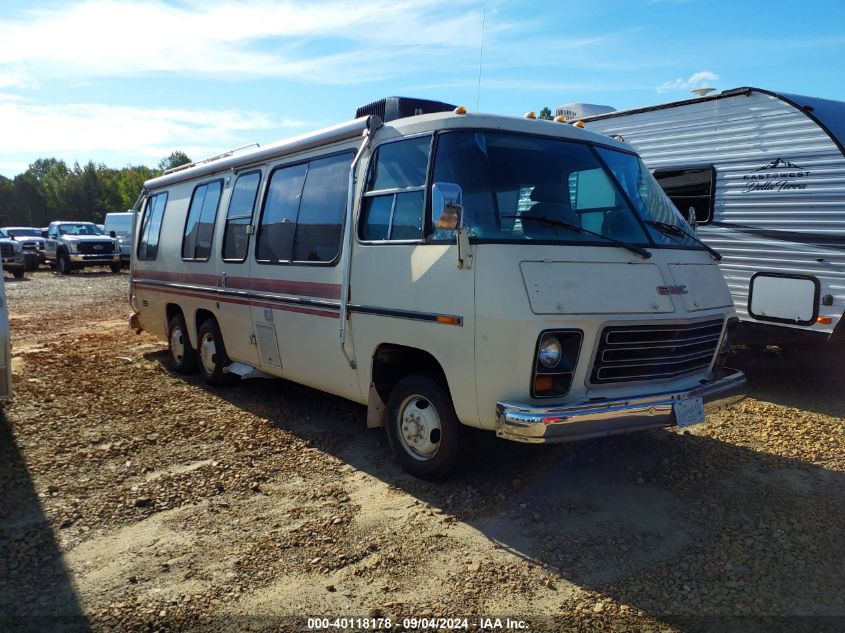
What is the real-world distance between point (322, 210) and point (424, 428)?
Result: 2.06 m

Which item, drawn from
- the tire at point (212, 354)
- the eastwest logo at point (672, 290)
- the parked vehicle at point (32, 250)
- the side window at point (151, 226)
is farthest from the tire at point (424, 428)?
the parked vehicle at point (32, 250)

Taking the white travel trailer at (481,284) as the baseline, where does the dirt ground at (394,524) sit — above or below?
below

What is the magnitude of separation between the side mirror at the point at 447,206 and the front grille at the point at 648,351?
111 centimetres

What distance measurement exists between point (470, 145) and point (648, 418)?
2083 millimetres

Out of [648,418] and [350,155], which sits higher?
[350,155]

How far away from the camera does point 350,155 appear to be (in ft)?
17.4

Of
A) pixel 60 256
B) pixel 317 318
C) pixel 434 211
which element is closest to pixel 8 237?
pixel 60 256

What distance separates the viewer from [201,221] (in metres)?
7.57

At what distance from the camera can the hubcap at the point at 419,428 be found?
15.1 feet

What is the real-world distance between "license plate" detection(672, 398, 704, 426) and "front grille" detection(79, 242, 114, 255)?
24498 mm

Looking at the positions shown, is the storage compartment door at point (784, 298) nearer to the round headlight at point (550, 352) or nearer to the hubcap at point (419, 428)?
the round headlight at point (550, 352)

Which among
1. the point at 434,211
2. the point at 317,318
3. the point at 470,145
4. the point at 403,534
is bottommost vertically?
the point at 403,534

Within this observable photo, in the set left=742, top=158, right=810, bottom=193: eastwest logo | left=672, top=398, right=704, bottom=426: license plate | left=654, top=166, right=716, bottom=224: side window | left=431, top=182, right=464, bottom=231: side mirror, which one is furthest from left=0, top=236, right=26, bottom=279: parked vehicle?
left=672, top=398, right=704, bottom=426: license plate

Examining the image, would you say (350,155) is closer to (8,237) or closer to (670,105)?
(670,105)
